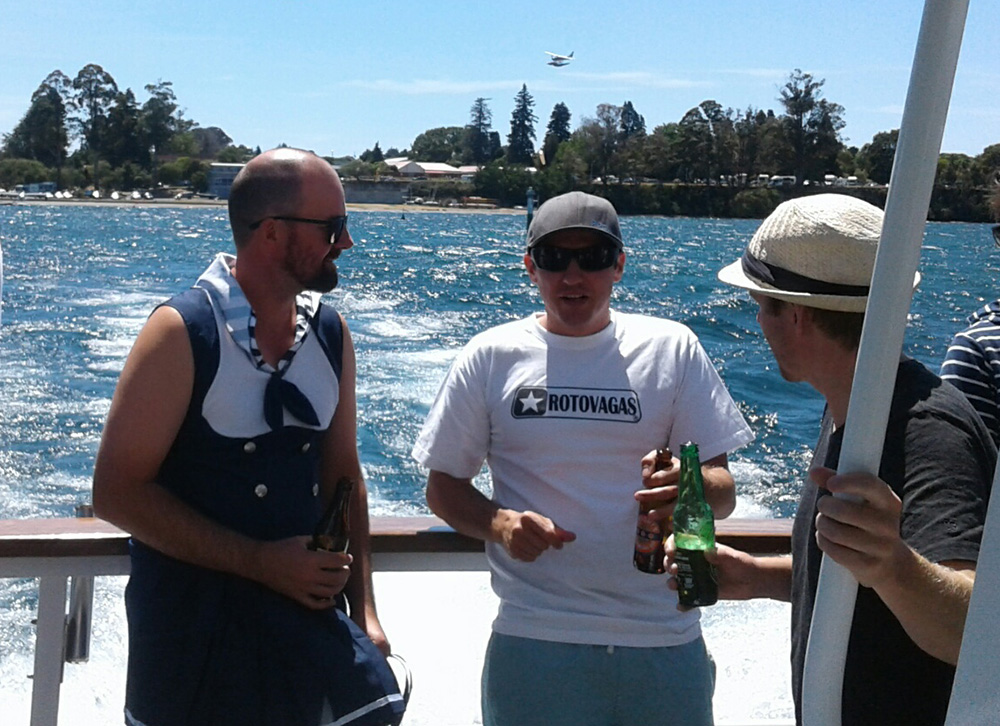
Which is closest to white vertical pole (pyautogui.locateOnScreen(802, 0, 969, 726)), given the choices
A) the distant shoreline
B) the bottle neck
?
the bottle neck

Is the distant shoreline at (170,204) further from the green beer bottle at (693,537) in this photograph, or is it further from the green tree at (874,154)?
the green beer bottle at (693,537)

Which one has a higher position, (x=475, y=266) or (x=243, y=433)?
(x=243, y=433)

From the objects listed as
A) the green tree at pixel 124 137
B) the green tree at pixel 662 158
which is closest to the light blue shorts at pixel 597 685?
the green tree at pixel 662 158

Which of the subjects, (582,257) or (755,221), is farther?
(755,221)

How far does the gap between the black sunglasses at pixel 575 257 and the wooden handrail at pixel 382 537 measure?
0.55m

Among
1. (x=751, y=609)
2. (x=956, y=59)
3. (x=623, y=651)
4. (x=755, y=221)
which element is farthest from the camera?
(x=755, y=221)

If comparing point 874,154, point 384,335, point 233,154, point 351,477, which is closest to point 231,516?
point 351,477

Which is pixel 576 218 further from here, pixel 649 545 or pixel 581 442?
pixel 649 545

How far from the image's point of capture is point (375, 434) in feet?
30.9

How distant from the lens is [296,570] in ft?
6.01

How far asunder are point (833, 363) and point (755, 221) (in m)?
87.2

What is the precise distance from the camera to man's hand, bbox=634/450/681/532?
1.91 metres

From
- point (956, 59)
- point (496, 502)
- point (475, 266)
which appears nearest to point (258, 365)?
point (496, 502)

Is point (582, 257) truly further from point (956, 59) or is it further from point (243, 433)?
point (956, 59)
